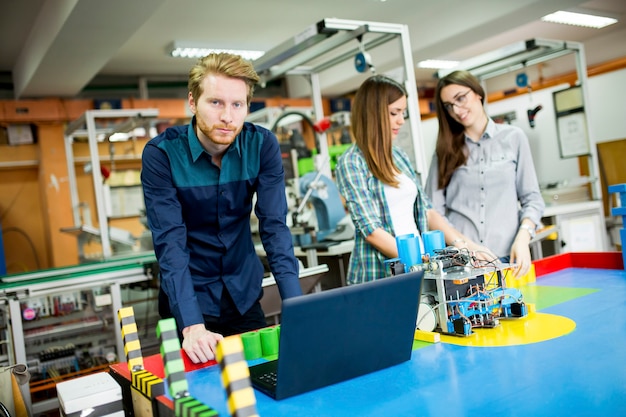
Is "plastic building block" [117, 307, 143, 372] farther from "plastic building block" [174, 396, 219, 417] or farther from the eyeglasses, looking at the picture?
the eyeglasses

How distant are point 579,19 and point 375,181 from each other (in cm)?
676

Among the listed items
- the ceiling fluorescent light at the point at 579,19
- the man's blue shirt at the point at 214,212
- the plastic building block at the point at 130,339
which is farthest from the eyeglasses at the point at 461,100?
the ceiling fluorescent light at the point at 579,19

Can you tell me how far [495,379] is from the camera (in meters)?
0.95

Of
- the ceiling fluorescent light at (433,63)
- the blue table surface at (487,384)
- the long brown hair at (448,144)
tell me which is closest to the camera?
the blue table surface at (487,384)

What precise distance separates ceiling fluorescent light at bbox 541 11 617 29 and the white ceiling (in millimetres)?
132

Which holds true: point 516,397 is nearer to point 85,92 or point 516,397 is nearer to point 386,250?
point 386,250

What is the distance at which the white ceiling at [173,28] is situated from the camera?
495cm

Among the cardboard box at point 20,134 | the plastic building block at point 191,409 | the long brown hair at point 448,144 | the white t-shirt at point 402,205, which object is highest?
the cardboard box at point 20,134

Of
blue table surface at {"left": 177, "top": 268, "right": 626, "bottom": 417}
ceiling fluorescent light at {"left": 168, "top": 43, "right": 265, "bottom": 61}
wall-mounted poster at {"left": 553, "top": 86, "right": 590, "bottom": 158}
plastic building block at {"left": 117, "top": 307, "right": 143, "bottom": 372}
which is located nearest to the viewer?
blue table surface at {"left": 177, "top": 268, "right": 626, "bottom": 417}

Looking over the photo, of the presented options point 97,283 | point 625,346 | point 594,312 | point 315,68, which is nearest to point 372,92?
point 594,312

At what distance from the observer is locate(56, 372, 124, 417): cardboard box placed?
35.9 inches

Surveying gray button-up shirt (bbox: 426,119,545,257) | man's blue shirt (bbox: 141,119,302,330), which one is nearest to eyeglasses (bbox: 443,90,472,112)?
gray button-up shirt (bbox: 426,119,545,257)

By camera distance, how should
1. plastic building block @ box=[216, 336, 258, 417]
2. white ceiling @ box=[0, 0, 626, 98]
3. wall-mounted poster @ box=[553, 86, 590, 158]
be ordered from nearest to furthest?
plastic building block @ box=[216, 336, 258, 417], white ceiling @ box=[0, 0, 626, 98], wall-mounted poster @ box=[553, 86, 590, 158]

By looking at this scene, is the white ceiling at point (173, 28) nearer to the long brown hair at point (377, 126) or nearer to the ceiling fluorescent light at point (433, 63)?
the ceiling fluorescent light at point (433, 63)
